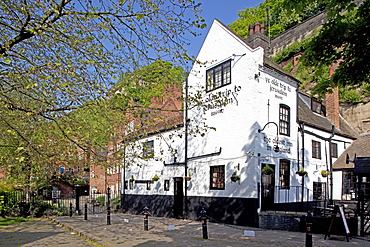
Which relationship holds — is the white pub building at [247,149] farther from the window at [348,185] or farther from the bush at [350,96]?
the bush at [350,96]

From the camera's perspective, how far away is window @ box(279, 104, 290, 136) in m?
15.6

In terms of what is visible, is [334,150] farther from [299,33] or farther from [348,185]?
[299,33]

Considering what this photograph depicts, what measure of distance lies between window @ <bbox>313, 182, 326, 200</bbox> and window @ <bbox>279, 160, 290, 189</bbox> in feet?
8.78

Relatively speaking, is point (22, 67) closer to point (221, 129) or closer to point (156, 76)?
point (156, 76)

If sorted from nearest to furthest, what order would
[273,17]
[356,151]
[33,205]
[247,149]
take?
[247,149], [33,205], [356,151], [273,17]

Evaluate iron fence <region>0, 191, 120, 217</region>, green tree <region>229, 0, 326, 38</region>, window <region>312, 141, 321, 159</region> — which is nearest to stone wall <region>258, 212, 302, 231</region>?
window <region>312, 141, 321, 159</region>

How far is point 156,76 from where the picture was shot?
26.9 ft

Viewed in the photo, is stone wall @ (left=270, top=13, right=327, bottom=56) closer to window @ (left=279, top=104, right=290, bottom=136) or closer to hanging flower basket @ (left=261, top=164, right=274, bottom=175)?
window @ (left=279, top=104, right=290, bottom=136)

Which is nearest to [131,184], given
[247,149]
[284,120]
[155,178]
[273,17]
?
[155,178]

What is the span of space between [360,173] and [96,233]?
988cm

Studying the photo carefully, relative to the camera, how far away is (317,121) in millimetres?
19047

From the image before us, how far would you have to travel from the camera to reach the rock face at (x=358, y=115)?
76.9 ft

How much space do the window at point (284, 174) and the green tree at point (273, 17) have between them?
1212 inches

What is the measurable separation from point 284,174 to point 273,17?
3889cm
